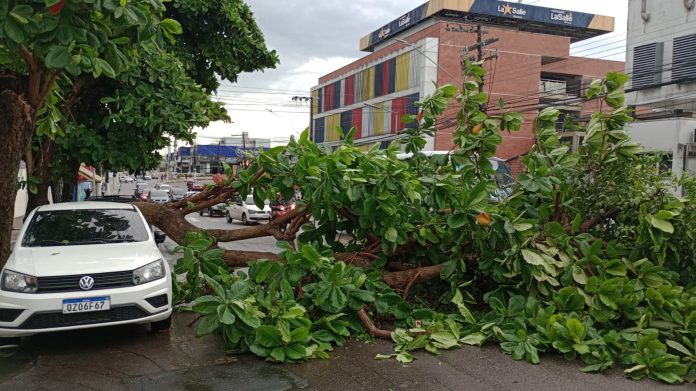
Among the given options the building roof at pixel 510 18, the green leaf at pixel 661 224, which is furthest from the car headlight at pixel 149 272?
the building roof at pixel 510 18

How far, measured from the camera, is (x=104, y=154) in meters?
9.71

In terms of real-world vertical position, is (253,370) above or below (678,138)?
below

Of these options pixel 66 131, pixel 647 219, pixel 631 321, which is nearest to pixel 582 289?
pixel 631 321

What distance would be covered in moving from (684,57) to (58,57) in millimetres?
31194

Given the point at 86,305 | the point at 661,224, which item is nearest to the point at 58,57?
the point at 86,305

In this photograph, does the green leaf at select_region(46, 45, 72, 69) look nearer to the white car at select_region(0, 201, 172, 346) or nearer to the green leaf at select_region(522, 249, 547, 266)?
the white car at select_region(0, 201, 172, 346)

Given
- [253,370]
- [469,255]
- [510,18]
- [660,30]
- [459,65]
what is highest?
[510,18]

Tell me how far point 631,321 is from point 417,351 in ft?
7.73

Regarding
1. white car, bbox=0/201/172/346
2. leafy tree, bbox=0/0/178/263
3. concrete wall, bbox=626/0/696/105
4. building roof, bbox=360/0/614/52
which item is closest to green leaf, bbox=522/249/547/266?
white car, bbox=0/201/172/346

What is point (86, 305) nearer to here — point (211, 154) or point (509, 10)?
point (509, 10)

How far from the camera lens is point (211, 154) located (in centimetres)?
9850

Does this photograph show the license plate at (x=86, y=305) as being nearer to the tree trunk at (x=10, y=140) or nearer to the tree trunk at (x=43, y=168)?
the tree trunk at (x=10, y=140)

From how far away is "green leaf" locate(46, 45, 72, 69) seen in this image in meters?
4.44

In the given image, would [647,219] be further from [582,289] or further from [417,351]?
[417,351]
